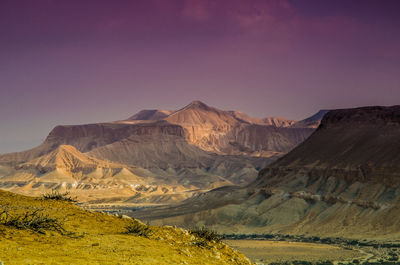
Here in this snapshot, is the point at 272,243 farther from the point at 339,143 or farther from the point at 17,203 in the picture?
the point at 17,203

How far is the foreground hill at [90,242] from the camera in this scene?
40.1ft

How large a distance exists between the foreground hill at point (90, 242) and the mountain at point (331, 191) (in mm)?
60371

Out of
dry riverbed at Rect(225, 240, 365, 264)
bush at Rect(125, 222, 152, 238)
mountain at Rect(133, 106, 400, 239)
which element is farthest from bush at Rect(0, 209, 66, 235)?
mountain at Rect(133, 106, 400, 239)

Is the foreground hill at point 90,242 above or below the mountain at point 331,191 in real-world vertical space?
above

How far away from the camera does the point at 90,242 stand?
1418 centimetres

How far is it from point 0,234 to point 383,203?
2995 inches

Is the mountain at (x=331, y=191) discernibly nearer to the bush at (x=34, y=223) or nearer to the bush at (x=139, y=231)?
the bush at (x=139, y=231)

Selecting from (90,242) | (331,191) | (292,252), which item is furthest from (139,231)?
(331,191)

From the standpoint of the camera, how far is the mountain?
79.9 m

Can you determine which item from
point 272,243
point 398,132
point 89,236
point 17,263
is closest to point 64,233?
point 89,236

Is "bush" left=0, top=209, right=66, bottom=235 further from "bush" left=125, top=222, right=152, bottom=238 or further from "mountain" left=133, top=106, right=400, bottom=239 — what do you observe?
"mountain" left=133, top=106, right=400, bottom=239

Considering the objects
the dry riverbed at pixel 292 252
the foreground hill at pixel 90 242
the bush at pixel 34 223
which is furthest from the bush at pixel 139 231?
the dry riverbed at pixel 292 252

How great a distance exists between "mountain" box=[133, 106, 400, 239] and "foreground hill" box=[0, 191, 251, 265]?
198 ft

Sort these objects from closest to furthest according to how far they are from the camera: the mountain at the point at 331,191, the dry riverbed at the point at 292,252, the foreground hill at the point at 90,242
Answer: the foreground hill at the point at 90,242
the dry riverbed at the point at 292,252
the mountain at the point at 331,191
